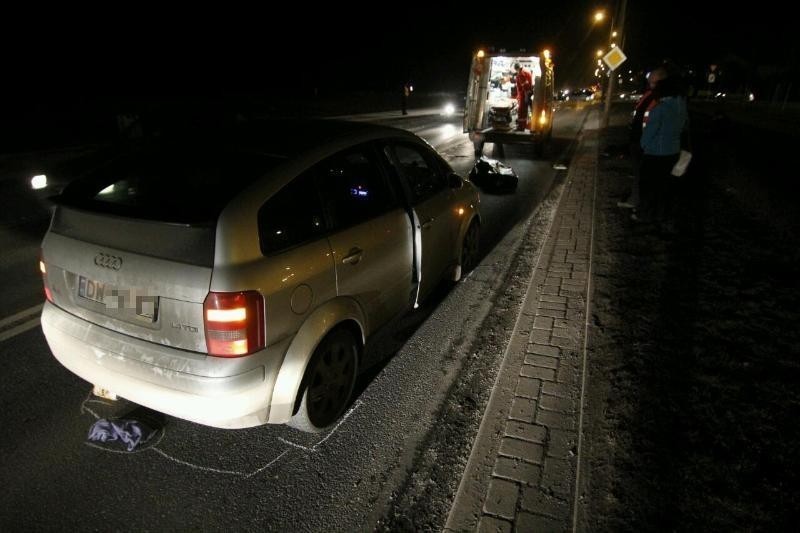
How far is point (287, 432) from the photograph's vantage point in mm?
2963

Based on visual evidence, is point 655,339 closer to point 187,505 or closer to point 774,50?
point 187,505

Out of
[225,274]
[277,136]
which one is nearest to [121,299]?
[225,274]

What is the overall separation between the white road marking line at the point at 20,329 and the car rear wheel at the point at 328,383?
9.01 feet

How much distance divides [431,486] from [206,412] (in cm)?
126

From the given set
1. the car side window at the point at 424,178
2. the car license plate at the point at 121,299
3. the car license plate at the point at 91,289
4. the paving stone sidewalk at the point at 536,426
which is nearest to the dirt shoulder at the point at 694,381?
the paving stone sidewalk at the point at 536,426

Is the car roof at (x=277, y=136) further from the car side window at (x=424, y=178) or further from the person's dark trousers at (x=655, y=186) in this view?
the person's dark trousers at (x=655, y=186)

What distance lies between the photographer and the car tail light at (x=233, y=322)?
2.20 meters

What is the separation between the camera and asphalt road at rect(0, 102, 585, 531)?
238 centimetres

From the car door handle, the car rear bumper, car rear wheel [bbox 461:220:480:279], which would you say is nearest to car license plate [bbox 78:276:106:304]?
the car rear bumper

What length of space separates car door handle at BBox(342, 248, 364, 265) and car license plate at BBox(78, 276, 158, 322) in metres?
1.03

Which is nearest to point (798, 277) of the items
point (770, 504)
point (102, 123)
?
point (770, 504)

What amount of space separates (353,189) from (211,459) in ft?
6.21

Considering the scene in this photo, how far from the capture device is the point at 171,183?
2.63m

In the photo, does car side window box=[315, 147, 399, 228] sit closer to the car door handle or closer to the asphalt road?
the car door handle
